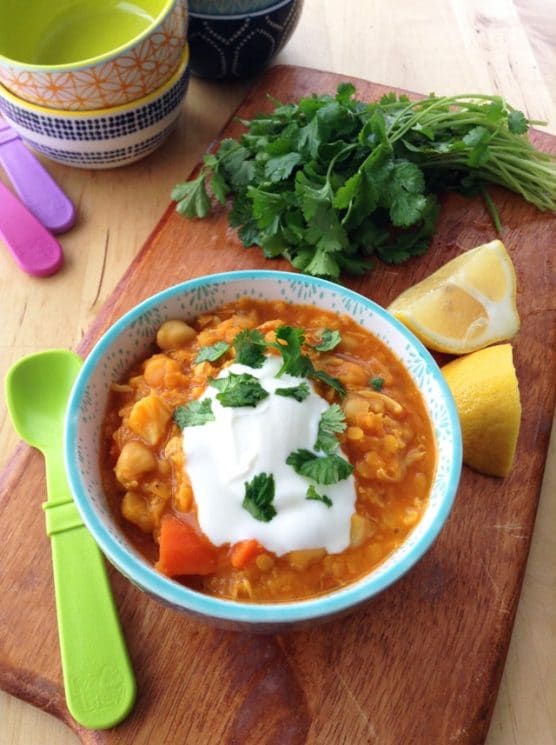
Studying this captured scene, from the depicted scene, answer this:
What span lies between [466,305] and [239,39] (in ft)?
4.18

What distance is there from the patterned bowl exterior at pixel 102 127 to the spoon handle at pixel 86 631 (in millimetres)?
1217

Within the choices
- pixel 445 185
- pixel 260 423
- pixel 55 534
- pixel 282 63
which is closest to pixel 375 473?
pixel 260 423

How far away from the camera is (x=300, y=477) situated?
4.72 feet

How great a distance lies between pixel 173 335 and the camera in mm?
1677

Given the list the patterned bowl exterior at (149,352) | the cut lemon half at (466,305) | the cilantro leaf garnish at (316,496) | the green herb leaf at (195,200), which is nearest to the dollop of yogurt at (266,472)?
the cilantro leaf garnish at (316,496)

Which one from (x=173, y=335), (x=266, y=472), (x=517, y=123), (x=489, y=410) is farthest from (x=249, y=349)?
(x=517, y=123)

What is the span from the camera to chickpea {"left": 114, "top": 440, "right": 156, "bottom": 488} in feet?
4.85

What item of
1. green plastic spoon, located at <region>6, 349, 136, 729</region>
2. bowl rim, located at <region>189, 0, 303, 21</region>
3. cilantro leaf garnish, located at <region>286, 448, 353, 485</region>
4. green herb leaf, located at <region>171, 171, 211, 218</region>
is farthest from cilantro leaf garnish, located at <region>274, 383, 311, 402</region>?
bowl rim, located at <region>189, 0, 303, 21</region>

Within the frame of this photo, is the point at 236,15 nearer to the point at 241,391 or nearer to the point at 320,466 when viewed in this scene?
the point at 241,391

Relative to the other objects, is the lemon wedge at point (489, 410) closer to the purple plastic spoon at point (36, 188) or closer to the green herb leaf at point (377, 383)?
the green herb leaf at point (377, 383)

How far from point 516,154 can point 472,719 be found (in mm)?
1770

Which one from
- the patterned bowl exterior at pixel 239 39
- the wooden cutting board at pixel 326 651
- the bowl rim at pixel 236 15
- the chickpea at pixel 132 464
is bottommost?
the wooden cutting board at pixel 326 651

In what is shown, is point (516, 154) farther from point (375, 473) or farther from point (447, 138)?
point (375, 473)

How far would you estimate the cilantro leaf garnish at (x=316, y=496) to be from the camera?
4.61 ft
